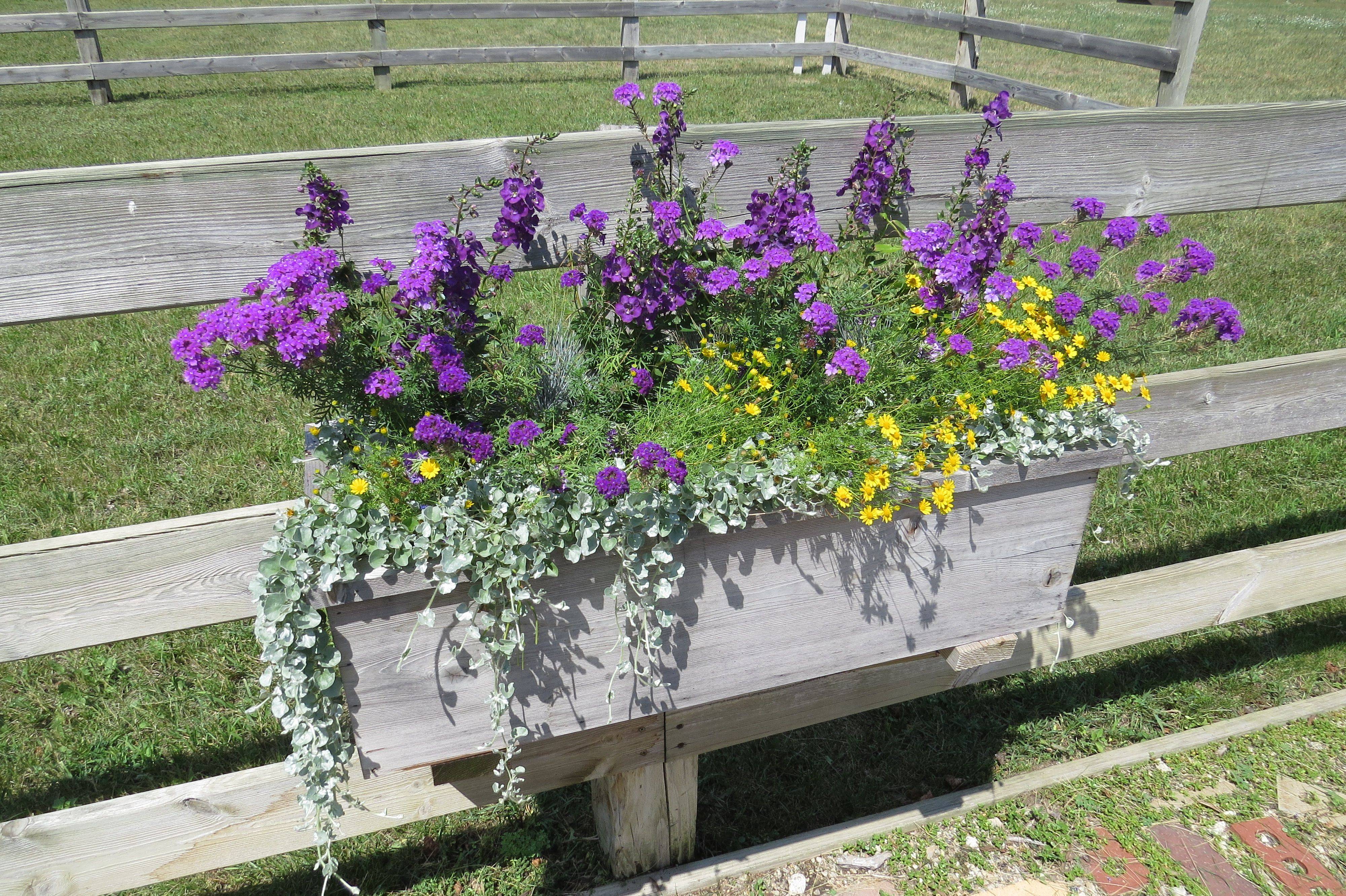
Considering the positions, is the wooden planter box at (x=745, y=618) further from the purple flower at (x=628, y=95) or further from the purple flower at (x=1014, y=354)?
the purple flower at (x=628, y=95)

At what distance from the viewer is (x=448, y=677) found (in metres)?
1.52

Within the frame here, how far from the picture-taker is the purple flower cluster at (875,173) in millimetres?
1906

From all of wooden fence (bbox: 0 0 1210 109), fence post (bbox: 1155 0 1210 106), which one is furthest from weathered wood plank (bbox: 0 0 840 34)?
fence post (bbox: 1155 0 1210 106)

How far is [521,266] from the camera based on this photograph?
5.99 ft

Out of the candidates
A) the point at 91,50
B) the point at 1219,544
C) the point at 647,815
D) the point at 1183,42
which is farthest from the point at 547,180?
the point at 91,50

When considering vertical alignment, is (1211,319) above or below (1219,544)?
above

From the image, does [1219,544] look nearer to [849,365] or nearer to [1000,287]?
[1000,287]

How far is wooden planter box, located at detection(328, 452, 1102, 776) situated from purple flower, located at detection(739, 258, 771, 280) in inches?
18.7

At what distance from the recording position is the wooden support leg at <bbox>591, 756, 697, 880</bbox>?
2123 mm

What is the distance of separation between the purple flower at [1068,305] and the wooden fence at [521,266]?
342mm

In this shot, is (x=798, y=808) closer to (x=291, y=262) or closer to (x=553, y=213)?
(x=553, y=213)

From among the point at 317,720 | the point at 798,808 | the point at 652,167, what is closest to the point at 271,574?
the point at 317,720

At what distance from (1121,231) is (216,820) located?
236cm

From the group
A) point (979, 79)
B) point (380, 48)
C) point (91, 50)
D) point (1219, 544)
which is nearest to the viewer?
point (1219, 544)
